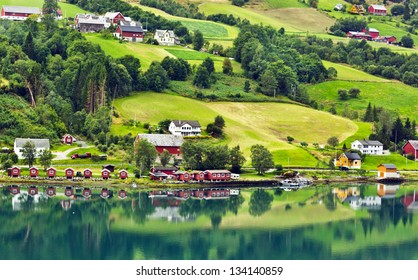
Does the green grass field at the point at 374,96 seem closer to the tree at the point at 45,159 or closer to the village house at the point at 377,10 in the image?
the tree at the point at 45,159

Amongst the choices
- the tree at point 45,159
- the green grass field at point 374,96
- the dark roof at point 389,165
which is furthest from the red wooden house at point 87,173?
the green grass field at point 374,96

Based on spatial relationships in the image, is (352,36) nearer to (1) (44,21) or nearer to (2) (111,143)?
(1) (44,21)

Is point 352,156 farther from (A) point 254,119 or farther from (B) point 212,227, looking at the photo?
(B) point 212,227

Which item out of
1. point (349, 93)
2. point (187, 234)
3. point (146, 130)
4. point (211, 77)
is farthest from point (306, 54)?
point (187, 234)

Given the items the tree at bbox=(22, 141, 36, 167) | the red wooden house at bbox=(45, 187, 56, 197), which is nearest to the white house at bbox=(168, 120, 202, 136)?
the tree at bbox=(22, 141, 36, 167)

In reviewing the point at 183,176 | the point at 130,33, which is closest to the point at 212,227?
the point at 183,176

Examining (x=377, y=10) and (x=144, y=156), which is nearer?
(x=144, y=156)

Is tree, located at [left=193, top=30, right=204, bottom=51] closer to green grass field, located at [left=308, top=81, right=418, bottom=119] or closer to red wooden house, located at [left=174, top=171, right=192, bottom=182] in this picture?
green grass field, located at [left=308, top=81, right=418, bottom=119]
